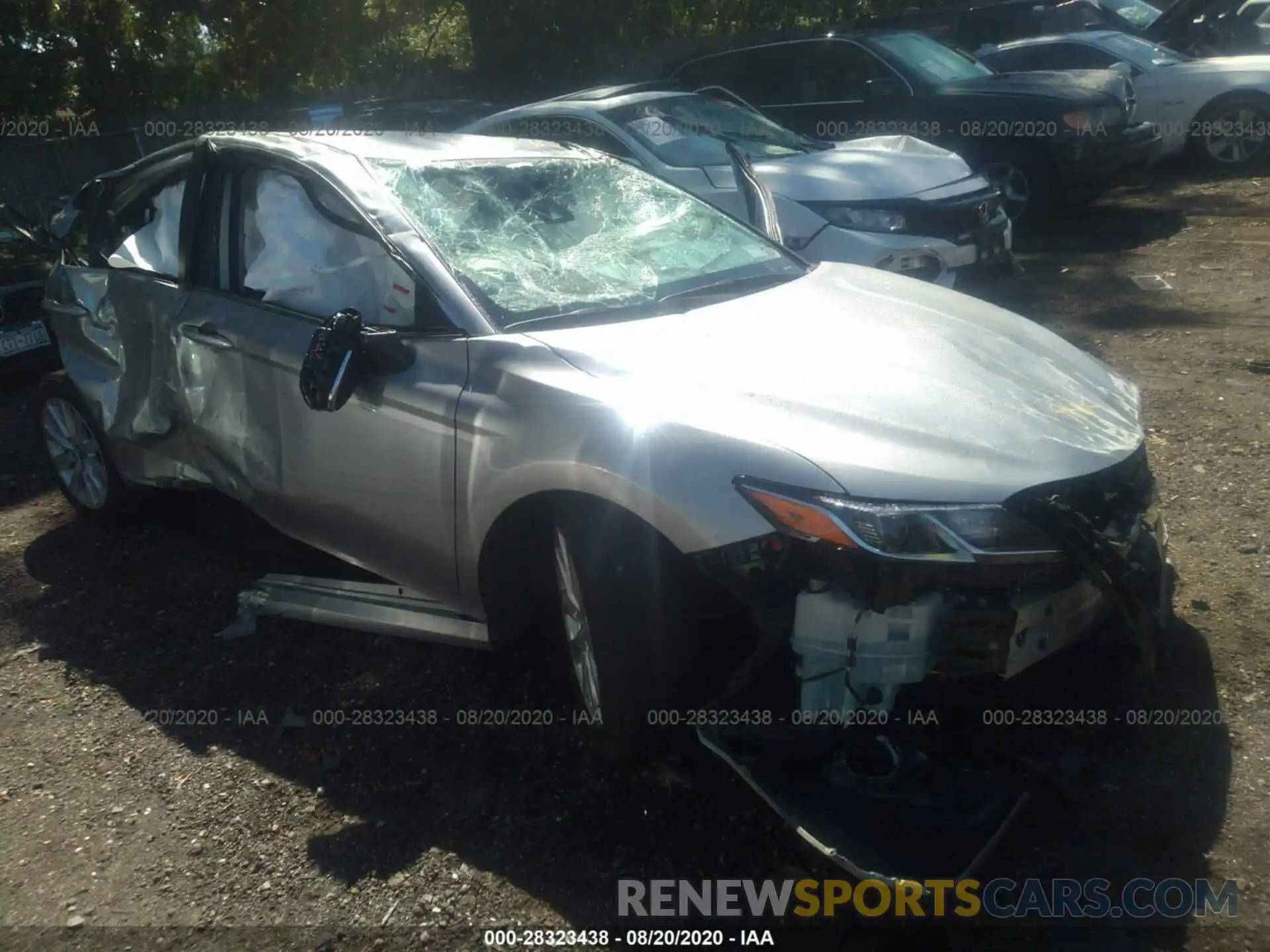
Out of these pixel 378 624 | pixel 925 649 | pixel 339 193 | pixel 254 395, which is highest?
pixel 339 193

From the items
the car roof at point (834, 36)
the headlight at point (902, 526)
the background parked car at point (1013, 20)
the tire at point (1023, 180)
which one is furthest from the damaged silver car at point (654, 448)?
the background parked car at point (1013, 20)

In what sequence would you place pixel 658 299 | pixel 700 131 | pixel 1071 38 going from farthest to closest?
pixel 1071 38 → pixel 700 131 → pixel 658 299

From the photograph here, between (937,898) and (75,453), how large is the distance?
4250 mm

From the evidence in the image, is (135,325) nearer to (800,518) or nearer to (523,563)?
(523,563)

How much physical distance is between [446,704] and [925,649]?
1662 mm

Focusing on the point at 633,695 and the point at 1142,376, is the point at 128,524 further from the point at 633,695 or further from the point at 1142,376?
the point at 1142,376

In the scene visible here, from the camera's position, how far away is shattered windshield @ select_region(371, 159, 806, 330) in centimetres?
340

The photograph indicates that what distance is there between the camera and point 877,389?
2.94 m

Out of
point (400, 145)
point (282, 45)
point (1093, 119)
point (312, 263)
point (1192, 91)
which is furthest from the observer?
point (282, 45)

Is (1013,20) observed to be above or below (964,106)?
above

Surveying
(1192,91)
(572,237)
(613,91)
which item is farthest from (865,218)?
(1192,91)

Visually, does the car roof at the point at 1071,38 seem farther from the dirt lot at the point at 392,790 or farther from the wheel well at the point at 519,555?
the wheel well at the point at 519,555

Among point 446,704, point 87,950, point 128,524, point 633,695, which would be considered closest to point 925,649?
point 633,695

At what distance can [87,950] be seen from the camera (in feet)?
8.96
